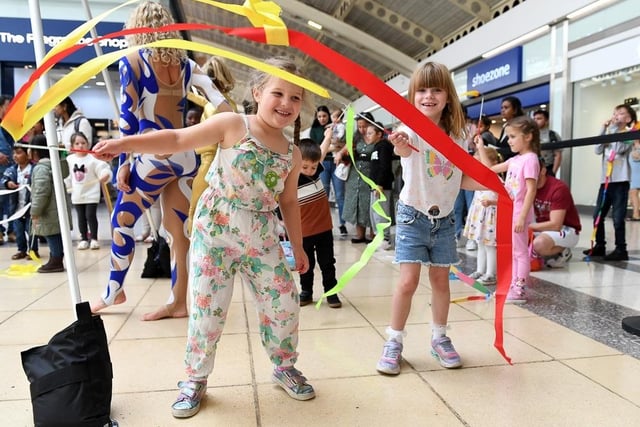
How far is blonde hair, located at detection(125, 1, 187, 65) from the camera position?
8.25 feet

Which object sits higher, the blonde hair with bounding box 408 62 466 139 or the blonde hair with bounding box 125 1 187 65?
the blonde hair with bounding box 125 1 187 65

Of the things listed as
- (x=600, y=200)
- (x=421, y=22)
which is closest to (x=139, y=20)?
(x=600, y=200)

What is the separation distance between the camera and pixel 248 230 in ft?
5.87

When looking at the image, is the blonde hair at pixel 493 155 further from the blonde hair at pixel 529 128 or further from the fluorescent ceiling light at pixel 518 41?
the fluorescent ceiling light at pixel 518 41

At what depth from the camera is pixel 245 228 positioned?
1.79 m

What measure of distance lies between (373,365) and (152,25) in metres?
2.07

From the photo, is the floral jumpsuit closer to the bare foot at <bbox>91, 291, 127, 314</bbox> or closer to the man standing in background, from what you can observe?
the bare foot at <bbox>91, 291, 127, 314</bbox>

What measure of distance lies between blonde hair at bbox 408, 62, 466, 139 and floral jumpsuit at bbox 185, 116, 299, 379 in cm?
76

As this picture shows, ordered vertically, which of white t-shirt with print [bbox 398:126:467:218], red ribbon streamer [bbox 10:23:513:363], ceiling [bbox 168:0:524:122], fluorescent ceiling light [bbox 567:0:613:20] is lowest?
white t-shirt with print [bbox 398:126:467:218]

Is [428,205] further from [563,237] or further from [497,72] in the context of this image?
[497,72]

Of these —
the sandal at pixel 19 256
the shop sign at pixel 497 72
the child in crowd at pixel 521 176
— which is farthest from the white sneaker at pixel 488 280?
the shop sign at pixel 497 72

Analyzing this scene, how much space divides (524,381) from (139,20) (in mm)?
2580

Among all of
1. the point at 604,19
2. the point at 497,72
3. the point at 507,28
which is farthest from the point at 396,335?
the point at 497,72

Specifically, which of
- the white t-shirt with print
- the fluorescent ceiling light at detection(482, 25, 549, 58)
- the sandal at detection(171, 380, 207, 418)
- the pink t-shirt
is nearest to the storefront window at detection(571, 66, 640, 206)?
→ the fluorescent ceiling light at detection(482, 25, 549, 58)
